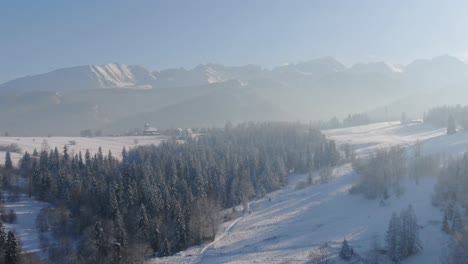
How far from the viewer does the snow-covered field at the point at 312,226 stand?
5641cm

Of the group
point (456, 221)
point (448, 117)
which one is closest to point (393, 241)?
point (456, 221)

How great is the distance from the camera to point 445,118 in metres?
162

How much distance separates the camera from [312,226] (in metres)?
67.6

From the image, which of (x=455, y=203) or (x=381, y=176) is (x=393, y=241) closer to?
(x=455, y=203)

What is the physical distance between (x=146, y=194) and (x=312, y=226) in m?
29.7

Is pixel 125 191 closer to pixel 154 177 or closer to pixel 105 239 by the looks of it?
pixel 154 177

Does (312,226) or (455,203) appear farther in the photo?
(312,226)

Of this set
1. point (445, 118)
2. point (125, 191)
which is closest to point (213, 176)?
point (125, 191)

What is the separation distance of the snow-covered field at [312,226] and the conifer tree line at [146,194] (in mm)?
4592

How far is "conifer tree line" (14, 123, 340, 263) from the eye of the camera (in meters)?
60.1

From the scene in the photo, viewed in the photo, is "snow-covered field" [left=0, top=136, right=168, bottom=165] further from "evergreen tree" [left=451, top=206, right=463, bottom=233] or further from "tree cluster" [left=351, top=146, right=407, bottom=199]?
"evergreen tree" [left=451, top=206, right=463, bottom=233]

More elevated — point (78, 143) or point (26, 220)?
point (78, 143)

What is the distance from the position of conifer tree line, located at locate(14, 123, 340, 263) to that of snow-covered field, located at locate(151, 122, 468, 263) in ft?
15.1

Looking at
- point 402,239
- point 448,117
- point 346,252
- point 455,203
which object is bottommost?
point 346,252
